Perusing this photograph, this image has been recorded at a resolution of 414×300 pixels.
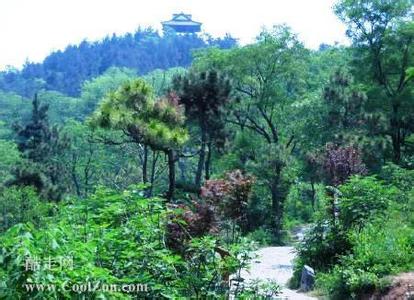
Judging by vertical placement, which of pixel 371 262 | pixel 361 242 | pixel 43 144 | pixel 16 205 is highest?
pixel 43 144

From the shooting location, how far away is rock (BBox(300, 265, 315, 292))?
34.7ft

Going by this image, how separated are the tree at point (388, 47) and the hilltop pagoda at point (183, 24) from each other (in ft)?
391

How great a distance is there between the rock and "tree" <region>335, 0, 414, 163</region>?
46.2ft

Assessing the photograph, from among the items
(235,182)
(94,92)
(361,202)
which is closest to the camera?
(361,202)

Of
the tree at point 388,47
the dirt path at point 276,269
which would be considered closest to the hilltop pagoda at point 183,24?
the tree at point 388,47

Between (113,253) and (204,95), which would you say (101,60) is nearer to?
(204,95)

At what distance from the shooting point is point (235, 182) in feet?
39.3

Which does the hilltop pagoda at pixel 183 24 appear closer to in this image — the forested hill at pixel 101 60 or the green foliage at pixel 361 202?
the forested hill at pixel 101 60

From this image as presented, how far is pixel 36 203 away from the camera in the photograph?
1784cm

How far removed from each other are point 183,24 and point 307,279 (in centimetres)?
13692

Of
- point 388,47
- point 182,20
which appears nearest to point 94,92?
point 388,47

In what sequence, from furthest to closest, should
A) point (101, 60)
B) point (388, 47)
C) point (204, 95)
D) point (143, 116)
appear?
point (101, 60)
point (388, 47)
point (204, 95)
point (143, 116)

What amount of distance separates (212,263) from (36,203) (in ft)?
46.9

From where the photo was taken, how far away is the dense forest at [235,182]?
4.00m
